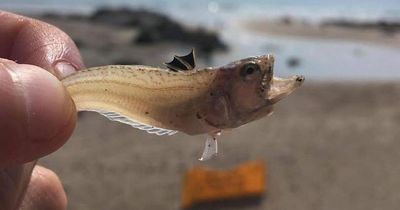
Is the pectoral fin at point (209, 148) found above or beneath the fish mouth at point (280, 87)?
beneath

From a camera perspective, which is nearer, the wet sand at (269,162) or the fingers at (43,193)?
the fingers at (43,193)

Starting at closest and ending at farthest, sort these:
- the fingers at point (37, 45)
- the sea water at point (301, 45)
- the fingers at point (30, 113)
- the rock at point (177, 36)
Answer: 1. the fingers at point (30, 113)
2. the fingers at point (37, 45)
3. the sea water at point (301, 45)
4. the rock at point (177, 36)

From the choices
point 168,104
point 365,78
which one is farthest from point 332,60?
point 168,104

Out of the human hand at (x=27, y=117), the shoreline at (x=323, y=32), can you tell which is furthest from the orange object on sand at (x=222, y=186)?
the shoreline at (x=323, y=32)

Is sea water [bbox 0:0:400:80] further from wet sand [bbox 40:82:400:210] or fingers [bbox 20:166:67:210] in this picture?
fingers [bbox 20:166:67:210]

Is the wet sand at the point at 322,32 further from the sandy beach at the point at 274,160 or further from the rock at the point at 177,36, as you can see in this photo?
the sandy beach at the point at 274,160

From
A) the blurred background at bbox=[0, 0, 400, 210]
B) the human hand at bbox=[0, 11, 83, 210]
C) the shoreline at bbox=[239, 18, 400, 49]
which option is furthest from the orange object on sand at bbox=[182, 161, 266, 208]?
the shoreline at bbox=[239, 18, 400, 49]
